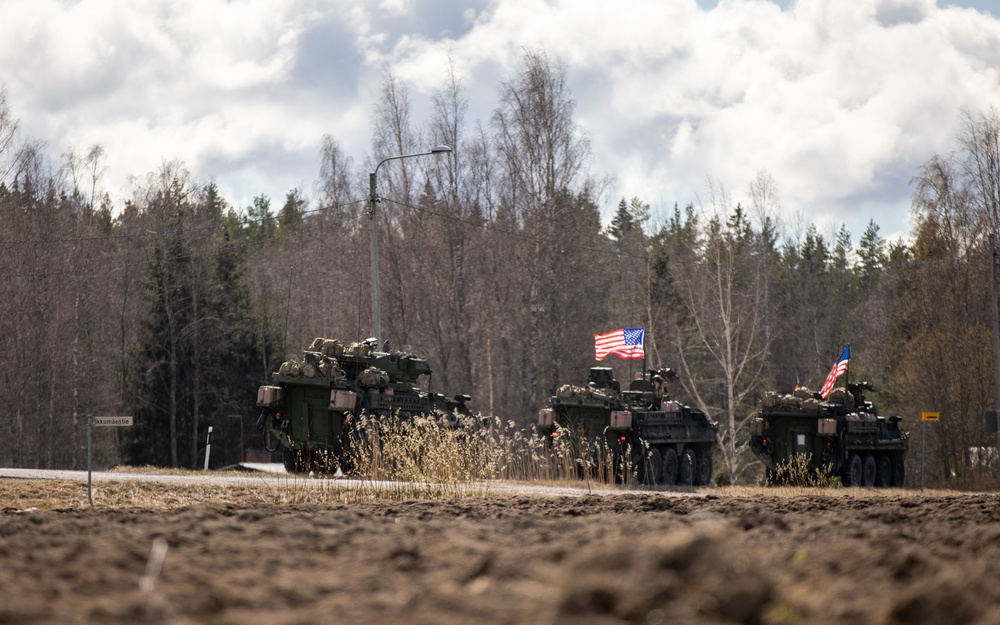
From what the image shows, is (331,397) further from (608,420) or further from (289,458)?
(608,420)

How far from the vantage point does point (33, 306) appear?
138 ft

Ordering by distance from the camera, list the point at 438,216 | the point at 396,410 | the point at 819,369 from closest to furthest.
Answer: the point at 396,410, the point at 438,216, the point at 819,369

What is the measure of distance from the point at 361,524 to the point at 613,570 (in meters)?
4.07

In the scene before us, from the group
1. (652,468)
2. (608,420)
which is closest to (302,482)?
(608,420)

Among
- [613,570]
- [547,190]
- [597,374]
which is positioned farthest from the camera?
[547,190]

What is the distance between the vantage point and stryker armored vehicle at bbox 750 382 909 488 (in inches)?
1132

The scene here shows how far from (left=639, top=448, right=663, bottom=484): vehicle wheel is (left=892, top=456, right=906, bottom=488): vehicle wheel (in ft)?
28.6

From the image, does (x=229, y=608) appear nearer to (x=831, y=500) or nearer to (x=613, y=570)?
(x=613, y=570)

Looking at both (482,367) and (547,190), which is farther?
(482,367)

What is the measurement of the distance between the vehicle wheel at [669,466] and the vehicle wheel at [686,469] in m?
0.34

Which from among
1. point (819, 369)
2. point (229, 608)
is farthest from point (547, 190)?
point (229, 608)

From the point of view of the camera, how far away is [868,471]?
99.9 feet

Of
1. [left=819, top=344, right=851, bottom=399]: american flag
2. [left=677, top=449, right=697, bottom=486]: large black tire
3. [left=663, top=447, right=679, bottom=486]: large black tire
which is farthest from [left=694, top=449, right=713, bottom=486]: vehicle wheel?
[left=819, top=344, right=851, bottom=399]: american flag

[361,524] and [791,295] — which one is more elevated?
[791,295]
